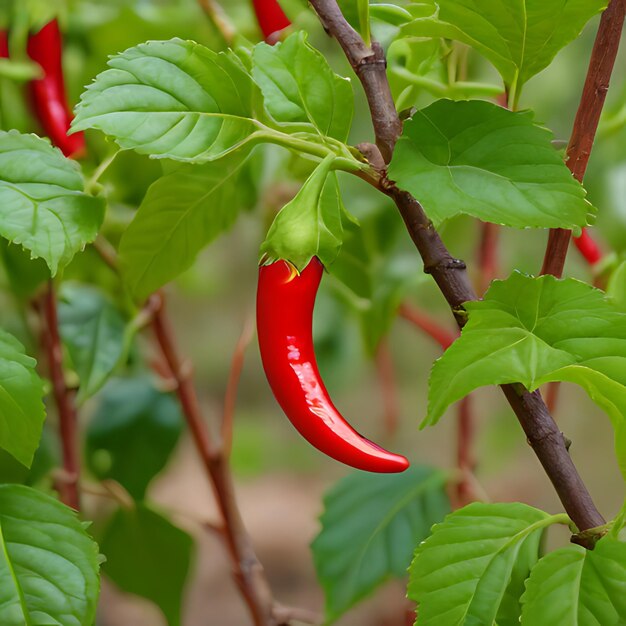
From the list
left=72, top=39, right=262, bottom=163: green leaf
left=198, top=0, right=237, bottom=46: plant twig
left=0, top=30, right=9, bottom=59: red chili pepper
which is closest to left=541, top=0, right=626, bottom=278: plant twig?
left=72, top=39, right=262, bottom=163: green leaf

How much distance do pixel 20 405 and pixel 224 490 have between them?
28 cm

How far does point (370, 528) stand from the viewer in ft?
1.81

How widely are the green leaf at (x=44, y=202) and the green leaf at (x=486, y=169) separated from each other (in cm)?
11

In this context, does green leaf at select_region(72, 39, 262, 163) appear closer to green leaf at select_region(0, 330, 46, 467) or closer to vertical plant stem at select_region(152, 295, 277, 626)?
green leaf at select_region(0, 330, 46, 467)

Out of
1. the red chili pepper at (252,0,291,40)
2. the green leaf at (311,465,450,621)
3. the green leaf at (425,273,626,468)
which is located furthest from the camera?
the green leaf at (311,465,450,621)

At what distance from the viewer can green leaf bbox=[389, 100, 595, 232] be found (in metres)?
0.27

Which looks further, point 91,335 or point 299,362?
point 91,335

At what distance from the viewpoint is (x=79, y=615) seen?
0.31 m

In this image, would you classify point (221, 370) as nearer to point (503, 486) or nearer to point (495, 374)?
point (503, 486)

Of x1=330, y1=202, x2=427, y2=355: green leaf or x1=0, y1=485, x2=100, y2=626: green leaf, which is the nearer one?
x1=0, y1=485, x2=100, y2=626: green leaf

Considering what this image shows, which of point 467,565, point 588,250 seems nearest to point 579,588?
point 467,565

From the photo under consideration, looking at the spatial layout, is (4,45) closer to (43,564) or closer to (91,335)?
(91,335)

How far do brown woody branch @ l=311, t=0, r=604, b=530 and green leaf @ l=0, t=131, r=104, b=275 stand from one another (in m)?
0.10

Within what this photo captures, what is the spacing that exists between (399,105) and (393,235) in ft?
0.80
